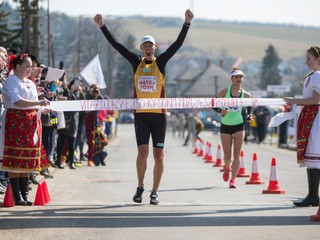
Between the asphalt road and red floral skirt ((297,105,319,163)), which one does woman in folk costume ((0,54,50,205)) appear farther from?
Result: red floral skirt ((297,105,319,163))

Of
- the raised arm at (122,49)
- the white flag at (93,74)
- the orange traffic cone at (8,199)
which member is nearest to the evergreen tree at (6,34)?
the white flag at (93,74)

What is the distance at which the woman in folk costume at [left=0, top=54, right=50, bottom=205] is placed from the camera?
12.0 meters

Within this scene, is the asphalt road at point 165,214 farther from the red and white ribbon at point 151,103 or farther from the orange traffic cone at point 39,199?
the red and white ribbon at point 151,103

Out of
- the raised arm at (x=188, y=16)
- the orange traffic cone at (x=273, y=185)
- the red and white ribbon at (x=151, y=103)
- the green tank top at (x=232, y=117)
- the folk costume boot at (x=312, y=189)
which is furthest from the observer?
the green tank top at (x=232, y=117)

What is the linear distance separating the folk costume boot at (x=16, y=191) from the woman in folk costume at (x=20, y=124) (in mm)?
127

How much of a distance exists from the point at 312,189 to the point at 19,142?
12.1ft

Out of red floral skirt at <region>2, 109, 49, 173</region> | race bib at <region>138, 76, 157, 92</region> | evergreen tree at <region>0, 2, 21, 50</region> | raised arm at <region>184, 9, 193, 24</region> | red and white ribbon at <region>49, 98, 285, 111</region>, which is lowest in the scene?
red floral skirt at <region>2, 109, 49, 173</region>

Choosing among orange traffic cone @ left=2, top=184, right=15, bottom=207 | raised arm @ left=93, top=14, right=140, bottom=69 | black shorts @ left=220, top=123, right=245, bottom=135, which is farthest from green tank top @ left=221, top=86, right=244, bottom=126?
orange traffic cone @ left=2, top=184, right=15, bottom=207

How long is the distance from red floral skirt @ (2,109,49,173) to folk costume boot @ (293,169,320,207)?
3.42 metres

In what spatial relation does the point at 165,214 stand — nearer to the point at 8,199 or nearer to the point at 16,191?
the point at 8,199

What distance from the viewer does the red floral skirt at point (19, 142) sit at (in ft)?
39.5

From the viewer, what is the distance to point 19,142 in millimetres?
12062

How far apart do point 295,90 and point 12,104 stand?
5214 inches

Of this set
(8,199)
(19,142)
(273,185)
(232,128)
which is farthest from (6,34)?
(8,199)
